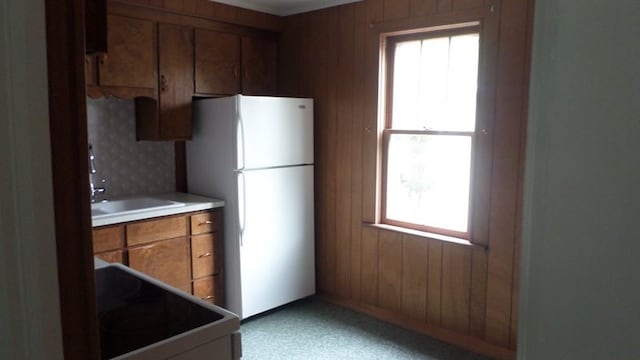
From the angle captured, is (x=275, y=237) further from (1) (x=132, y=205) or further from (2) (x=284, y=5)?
(2) (x=284, y=5)

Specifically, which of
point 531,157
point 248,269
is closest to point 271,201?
point 248,269

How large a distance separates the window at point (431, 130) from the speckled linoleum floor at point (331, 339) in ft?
2.54

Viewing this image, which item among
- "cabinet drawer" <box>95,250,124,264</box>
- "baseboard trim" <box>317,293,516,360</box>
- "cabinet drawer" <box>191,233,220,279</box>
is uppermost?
"cabinet drawer" <box>95,250,124,264</box>

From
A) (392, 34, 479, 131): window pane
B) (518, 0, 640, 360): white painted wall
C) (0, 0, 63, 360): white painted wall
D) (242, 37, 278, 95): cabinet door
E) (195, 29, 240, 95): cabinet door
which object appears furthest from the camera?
(242, 37, 278, 95): cabinet door

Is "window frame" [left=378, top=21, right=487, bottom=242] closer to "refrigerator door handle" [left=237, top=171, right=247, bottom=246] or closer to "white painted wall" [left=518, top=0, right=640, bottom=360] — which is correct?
"refrigerator door handle" [left=237, top=171, right=247, bottom=246]

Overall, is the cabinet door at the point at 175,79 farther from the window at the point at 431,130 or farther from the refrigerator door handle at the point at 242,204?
the window at the point at 431,130

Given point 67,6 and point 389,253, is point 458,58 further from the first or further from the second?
point 67,6

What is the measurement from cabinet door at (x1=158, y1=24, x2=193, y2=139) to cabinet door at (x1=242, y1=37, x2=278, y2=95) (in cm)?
51

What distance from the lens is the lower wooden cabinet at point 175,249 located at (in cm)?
309

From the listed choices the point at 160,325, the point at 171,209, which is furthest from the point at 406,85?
the point at 160,325

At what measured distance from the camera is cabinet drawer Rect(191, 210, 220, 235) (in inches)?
138

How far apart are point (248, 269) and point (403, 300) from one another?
117 cm

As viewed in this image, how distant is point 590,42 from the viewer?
38cm

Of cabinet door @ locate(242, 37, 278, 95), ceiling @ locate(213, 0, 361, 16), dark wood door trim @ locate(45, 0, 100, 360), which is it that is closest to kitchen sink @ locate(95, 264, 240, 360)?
dark wood door trim @ locate(45, 0, 100, 360)
